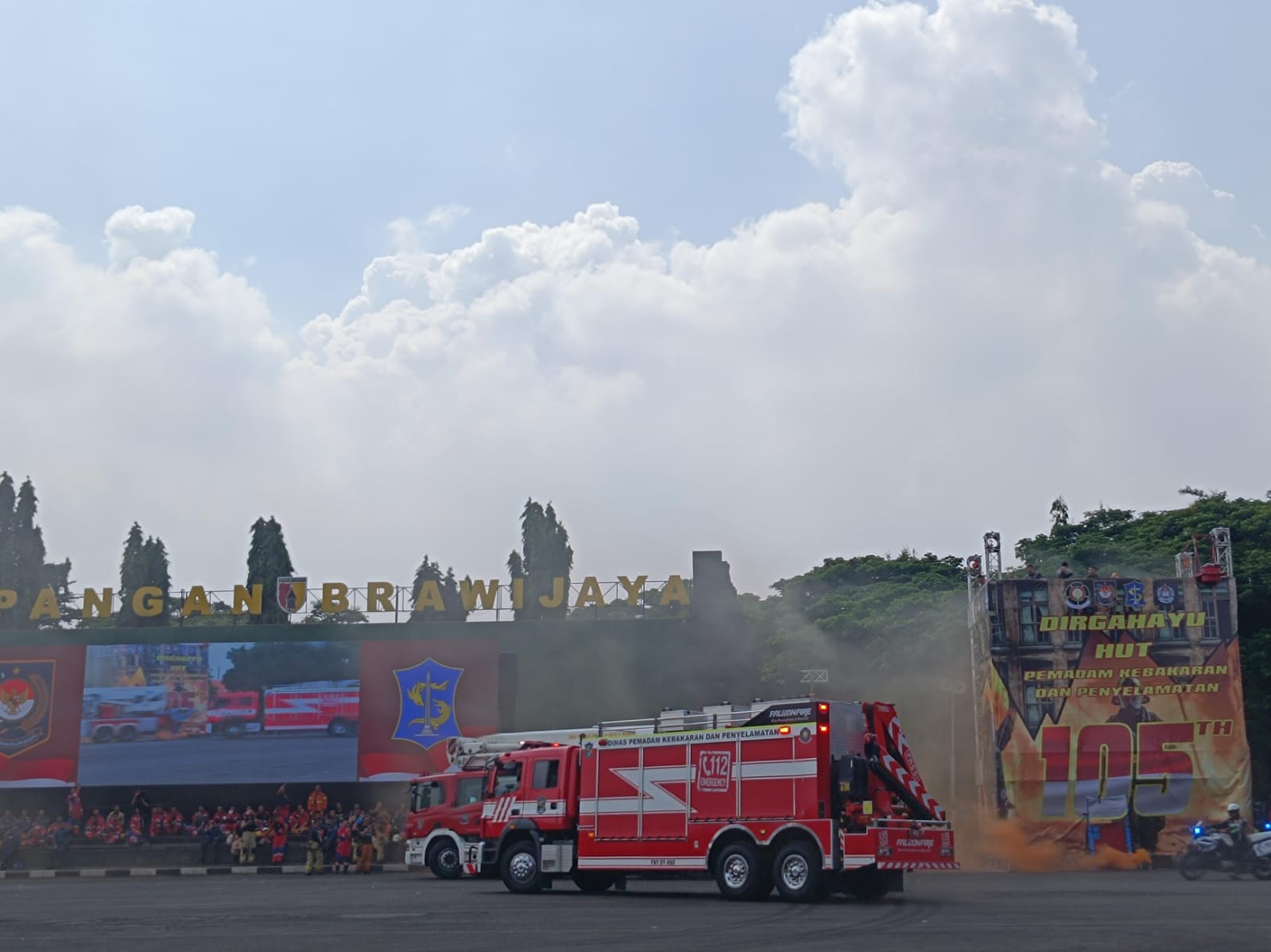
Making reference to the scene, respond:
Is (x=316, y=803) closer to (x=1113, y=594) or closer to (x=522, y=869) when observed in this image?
(x=522, y=869)

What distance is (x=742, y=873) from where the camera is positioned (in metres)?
21.4

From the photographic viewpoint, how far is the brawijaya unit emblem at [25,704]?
154ft

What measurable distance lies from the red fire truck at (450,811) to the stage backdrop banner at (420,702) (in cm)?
1402

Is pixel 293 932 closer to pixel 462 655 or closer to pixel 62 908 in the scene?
pixel 62 908

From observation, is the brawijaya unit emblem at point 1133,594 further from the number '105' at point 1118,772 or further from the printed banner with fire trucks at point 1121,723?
the number '105' at point 1118,772

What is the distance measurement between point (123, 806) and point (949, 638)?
29.6 meters

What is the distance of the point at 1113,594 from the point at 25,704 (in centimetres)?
3706

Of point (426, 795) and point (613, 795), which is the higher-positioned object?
point (613, 795)

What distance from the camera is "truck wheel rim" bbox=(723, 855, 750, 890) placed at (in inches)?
841

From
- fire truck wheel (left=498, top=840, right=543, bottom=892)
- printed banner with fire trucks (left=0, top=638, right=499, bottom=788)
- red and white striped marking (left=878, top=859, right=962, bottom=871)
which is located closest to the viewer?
red and white striped marking (left=878, top=859, right=962, bottom=871)

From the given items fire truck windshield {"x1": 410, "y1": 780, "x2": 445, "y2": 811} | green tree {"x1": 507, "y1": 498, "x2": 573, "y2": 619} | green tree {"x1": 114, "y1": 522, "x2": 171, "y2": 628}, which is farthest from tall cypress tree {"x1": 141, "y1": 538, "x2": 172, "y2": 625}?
fire truck windshield {"x1": 410, "y1": 780, "x2": 445, "y2": 811}

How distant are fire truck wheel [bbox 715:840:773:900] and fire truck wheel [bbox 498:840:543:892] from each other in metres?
4.12

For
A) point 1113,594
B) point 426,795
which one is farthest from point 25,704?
point 1113,594

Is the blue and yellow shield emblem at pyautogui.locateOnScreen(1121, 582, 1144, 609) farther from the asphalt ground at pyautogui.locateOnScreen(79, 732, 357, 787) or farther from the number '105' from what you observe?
the asphalt ground at pyautogui.locateOnScreen(79, 732, 357, 787)
